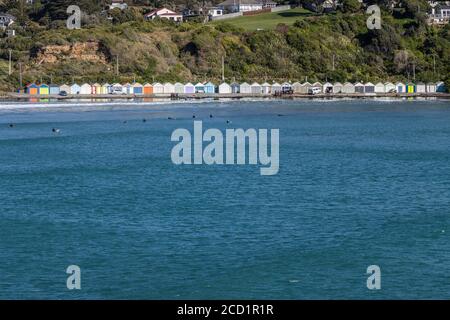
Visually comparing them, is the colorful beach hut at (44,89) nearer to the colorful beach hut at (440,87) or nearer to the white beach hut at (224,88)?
the white beach hut at (224,88)

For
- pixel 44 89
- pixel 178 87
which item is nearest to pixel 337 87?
pixel 178 87

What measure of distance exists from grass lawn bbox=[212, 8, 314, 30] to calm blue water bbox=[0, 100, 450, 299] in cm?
8814

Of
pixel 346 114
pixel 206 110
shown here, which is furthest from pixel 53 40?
pixel 346 114

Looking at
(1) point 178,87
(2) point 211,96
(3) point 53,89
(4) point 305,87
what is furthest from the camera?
(4) point 305,87

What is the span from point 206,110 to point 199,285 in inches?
2563

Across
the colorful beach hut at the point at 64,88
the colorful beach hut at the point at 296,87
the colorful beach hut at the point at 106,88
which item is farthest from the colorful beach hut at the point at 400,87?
the colorful beach hut at the point at 64,88

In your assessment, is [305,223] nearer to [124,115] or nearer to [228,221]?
[228,221]

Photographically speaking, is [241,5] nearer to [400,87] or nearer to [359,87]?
[359,87]

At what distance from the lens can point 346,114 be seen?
269 feet

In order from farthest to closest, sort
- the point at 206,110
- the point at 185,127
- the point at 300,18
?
the point at 300,18 → the point at 206,110 → the point at 185,127

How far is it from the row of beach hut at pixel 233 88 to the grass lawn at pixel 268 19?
25415 mm

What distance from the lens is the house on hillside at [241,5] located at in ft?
527

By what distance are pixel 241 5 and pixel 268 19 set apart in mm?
14622

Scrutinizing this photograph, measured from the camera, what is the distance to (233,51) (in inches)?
4938
